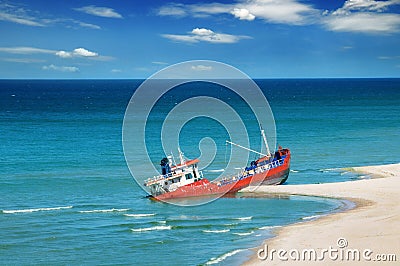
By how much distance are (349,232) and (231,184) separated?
1740cm

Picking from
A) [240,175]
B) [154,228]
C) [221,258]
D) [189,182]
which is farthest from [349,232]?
[189,182]

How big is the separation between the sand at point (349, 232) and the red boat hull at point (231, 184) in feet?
8.47

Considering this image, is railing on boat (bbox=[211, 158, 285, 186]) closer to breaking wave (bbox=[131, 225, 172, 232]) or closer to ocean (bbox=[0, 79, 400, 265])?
ocean (bbox=[0, 79, 400, 265])

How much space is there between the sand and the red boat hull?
102 inches

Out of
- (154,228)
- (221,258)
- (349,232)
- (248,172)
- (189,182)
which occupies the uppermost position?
(248,172)

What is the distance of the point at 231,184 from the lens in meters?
50.4

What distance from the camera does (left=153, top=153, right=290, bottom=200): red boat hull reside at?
161 feet

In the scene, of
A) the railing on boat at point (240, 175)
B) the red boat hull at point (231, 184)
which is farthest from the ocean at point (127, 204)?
the railing on boat at point (240, 175)

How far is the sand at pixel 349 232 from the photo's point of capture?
29.5 meters

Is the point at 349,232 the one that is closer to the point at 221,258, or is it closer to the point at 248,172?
the point at 221,258

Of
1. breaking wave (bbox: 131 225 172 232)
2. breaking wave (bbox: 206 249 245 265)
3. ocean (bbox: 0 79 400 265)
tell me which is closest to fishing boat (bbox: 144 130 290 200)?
ocean (bbox: 0 79 400 265)

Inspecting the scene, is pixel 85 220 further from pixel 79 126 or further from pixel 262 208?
pixel 79 126

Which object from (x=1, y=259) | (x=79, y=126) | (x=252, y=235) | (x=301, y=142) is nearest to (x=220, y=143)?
(x=301, y=142)

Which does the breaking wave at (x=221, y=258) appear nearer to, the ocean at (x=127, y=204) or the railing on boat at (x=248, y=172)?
the ocean at (x=127, y=204)
